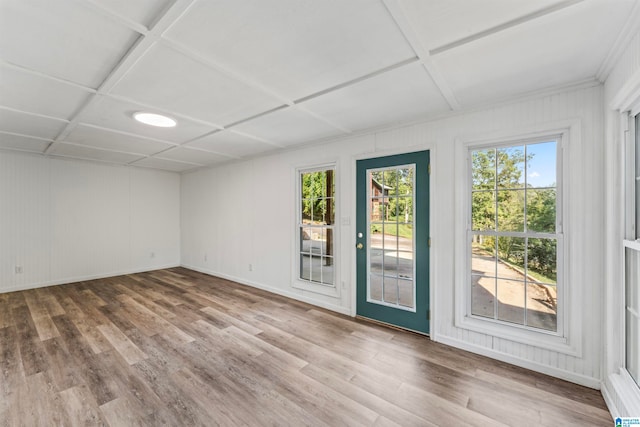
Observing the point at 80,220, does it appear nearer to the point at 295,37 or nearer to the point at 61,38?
the point at 61,38

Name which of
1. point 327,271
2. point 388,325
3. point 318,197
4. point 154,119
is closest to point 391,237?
point 388,325

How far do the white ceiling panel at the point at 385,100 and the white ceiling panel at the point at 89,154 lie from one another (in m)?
3.96

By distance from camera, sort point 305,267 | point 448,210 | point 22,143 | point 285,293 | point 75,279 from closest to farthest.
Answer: point 448,210, point 22,143, point 305,267, point 285,293, point 75,279

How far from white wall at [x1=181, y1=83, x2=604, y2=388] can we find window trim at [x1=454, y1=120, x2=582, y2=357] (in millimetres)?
38

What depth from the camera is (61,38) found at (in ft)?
5.22

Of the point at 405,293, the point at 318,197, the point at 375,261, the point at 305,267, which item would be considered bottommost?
the point at 405,293

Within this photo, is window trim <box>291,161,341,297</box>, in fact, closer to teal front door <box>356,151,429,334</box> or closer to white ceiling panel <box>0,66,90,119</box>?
teal front door <box>356,151,429,334</box>

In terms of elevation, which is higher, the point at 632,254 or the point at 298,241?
the point at 632,254

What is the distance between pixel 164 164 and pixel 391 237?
499 centimetres

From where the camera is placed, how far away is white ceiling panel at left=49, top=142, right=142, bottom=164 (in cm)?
419

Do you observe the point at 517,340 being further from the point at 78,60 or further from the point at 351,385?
the point at 78,60

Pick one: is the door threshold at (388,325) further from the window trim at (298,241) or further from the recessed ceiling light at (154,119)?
the recessed ceiling light at (154,119)

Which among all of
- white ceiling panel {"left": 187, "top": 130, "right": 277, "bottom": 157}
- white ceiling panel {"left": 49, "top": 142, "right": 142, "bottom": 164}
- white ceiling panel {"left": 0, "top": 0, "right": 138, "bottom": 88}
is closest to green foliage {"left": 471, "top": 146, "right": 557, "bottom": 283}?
white ceiling panel {"left": 187, "top": 130, "right": 277, "bottom": 157}

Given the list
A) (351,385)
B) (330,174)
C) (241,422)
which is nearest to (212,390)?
(241,422)
